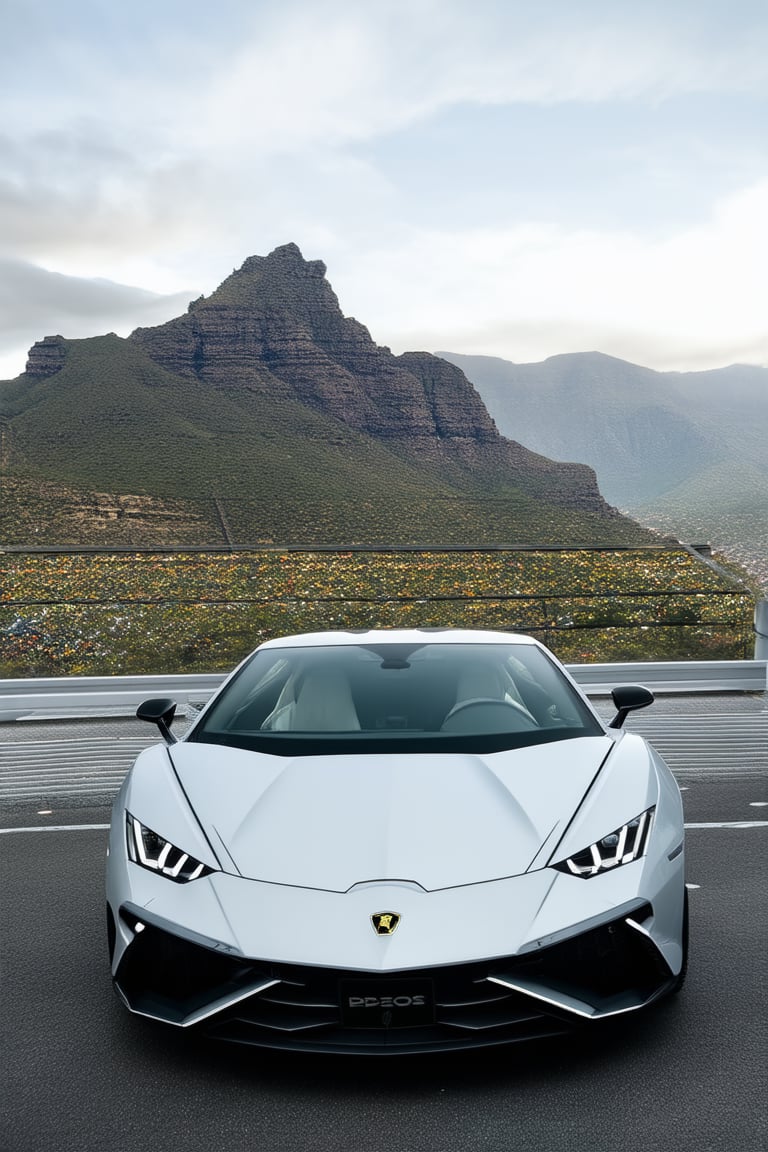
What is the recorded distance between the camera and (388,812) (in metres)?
3.09

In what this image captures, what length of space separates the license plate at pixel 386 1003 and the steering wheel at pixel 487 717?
1.36 meters

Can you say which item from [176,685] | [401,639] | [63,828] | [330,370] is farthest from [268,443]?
[401,639]

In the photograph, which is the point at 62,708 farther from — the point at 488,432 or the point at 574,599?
the point at 488,432

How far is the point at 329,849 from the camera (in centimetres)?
295

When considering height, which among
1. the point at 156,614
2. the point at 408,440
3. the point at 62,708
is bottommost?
the point at 62,708

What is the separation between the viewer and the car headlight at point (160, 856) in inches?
116

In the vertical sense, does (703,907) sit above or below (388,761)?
below

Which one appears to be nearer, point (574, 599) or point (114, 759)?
point (114, 759)

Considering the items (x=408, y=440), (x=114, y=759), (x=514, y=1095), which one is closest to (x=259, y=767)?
(x=514, y=1095)

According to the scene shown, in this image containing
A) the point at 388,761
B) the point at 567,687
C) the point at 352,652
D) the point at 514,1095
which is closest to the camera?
the point at 514,1095

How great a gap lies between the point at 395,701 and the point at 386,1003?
5.40ft

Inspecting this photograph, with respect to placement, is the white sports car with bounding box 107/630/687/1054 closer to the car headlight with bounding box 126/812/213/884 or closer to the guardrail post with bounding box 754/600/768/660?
the car headlight with bounding box 126/812/213/884

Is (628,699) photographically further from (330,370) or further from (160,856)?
(330,370)

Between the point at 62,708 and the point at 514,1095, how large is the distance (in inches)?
336
